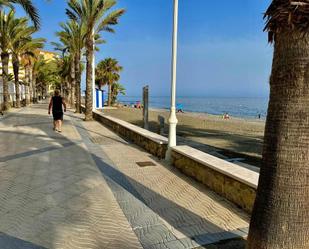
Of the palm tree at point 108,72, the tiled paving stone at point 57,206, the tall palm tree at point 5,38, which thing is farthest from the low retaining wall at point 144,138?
the palm tree at point 108,72

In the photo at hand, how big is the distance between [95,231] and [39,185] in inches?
88.9

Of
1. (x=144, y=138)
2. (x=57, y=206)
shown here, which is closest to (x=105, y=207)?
(x=57, y=206)

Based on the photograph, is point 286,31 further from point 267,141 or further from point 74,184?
point 74,184

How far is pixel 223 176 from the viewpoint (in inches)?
200

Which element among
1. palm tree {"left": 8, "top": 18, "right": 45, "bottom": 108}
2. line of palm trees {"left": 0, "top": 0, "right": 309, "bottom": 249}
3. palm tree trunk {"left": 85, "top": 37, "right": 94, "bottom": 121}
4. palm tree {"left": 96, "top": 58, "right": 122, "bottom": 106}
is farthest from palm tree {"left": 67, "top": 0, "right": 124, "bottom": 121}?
palm tree {"left": 96, "top": 58, "right": 122, "bottom": 106}

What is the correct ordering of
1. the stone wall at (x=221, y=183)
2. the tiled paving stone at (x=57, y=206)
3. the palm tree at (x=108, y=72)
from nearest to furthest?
1. the tiled paving stone at (x=57, y=206)
2. the stone wall at (x=221, y=183)
3. the palm tree at (x=108, y=72)

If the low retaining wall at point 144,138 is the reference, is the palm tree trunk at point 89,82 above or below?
above

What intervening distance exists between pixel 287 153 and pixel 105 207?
311 centimetres

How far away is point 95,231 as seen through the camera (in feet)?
12.5

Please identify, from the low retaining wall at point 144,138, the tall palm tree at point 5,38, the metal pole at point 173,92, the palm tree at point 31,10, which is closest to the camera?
the metal pole at point 173,92

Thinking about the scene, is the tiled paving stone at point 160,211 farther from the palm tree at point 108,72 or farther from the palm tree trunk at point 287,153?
the palm tree at point 108,72

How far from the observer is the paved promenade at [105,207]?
3623mm

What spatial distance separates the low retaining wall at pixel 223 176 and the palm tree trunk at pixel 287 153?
1.88 metres

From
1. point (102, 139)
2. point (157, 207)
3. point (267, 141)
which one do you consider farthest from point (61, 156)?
point (267, 141)
